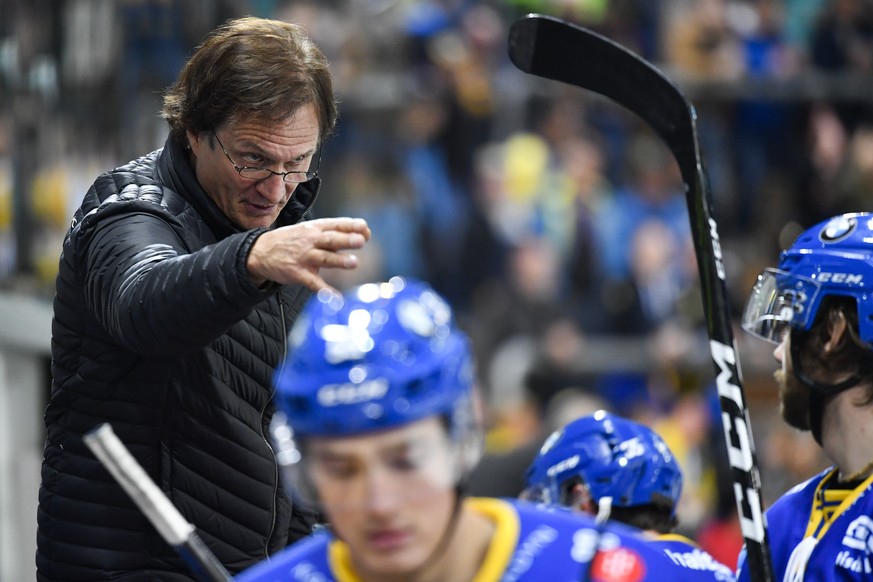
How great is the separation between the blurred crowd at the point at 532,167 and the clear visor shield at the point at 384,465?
4.44 m

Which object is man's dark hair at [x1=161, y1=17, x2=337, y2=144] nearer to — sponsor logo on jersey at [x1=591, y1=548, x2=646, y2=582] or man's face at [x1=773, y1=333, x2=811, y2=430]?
man's face at [x1=773, y1=333, x2=811, y2=430]

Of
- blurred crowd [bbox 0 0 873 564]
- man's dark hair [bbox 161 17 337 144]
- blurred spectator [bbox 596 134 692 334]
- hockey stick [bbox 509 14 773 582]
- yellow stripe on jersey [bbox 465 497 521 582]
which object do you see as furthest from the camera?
blurred spectator [bbox 596 134 692 334]

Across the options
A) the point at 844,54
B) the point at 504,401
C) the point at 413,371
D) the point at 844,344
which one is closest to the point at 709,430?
the point at 504,401

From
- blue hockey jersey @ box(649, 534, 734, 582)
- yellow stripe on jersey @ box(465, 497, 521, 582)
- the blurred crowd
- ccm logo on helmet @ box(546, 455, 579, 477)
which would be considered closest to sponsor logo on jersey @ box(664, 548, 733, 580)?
blue hockey jersey @ box(649, 534, 734, 582)

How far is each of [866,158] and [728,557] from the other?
2.66 metres

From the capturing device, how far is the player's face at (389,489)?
178 centimetres

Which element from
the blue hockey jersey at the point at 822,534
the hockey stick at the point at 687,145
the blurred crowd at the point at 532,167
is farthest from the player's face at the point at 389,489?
the blurred crowd at the point at 532,167

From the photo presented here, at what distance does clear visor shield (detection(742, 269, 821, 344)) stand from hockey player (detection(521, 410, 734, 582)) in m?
0.37

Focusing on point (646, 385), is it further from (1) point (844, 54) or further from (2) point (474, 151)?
(1) point (844, 54)

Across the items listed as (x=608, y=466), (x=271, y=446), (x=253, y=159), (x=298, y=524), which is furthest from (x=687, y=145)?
(x=298, y=524)

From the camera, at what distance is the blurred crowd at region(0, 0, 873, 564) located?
6.45 meters

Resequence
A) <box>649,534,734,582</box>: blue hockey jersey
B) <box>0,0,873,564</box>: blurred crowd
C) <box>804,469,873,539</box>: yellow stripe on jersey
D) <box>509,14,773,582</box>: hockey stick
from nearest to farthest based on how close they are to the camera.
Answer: <box>649,534,734,582</box>: blue hockey jersey < <box>509,14,773,582</box>: hockey stick < <box>804,469,873,539</box>: yellow stripe on jersey < <box>0,0,873,564</box>: blurred crowd

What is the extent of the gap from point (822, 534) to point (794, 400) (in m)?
0.25

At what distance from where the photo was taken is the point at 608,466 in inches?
114
